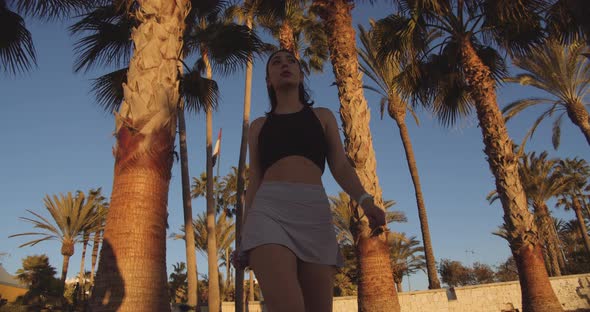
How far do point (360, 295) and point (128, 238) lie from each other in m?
3.97

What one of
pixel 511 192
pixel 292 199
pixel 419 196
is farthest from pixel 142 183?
pixel 419 196

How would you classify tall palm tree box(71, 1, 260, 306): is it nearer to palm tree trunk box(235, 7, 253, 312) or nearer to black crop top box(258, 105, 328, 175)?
palm tree trunk box(235, 7, 253, 312)

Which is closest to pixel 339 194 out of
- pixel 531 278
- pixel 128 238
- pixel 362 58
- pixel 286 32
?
pixel 362 58

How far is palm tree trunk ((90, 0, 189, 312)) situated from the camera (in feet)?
11.3

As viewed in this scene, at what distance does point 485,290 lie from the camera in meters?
17.7

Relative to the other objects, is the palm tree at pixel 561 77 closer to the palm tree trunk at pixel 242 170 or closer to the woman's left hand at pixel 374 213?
the palm tree trunk at pixel 242 170

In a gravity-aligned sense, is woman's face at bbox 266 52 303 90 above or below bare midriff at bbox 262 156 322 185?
above

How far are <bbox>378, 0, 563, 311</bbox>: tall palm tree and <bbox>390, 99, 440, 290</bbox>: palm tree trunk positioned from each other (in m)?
8.05

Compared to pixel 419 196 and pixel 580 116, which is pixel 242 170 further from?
pixel 580 116

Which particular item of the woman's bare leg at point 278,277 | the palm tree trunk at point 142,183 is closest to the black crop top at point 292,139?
the woman's bare leg at point 278,277

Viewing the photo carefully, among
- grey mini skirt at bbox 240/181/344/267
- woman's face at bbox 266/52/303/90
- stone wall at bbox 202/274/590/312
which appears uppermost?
woman's face at bbox 266/52/303/90

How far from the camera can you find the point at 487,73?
982 cm

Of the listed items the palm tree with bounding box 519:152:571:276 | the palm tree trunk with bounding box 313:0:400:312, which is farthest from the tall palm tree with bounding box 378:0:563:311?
the palm tree with bounding box 519:152:571:276

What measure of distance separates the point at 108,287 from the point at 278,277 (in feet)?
7.71
